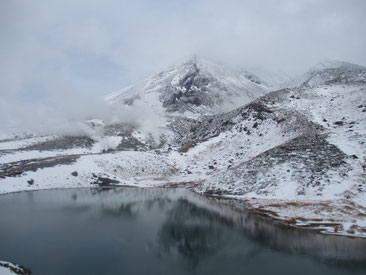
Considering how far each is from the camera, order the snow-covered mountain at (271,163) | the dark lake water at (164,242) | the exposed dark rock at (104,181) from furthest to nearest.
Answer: the exposed dark rock at (104,181), the snow-covered mountain at (271,163), the dark lake water at (164,242)

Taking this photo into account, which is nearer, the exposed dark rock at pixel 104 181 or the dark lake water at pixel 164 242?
the dark lake water at pixel 164 242

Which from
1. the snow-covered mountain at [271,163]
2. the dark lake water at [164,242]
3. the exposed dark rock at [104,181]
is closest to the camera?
the dark lake water at [164,242]

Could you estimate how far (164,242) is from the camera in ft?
135

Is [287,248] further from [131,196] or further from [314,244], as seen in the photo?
[131,196]

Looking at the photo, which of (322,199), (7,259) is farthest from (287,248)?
(7,259)

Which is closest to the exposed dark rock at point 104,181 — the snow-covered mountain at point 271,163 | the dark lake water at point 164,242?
the snow-covered mountain at point 271,163

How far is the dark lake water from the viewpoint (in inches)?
1296

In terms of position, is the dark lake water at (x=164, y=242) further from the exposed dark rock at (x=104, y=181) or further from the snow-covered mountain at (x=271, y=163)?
the exposed dark rock at (x=104, y=181)

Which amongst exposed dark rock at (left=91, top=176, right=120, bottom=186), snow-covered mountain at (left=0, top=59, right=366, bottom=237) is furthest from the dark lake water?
exposed dark rock at (left=91, top=176, right=120, bottom=186)

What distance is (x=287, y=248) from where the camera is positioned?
38.0m

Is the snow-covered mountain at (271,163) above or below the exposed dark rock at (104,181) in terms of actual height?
above

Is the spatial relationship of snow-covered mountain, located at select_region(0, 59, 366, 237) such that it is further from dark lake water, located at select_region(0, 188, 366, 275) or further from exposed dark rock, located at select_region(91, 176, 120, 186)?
dark lake water, located at select_region(0, 188, 366, 275)

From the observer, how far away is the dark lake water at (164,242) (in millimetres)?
32906

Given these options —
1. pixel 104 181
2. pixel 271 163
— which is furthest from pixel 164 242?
pixel 104 181
